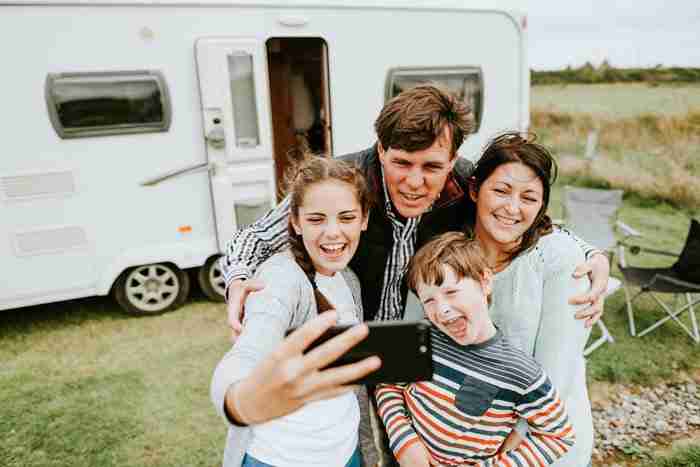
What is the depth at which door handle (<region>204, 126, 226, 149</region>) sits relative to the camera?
4.54 meters

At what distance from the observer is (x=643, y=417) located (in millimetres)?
3295

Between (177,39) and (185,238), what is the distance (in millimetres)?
1850

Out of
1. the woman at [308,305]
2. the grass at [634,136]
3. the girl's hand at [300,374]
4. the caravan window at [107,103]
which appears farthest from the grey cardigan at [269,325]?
the grass at [634,136]

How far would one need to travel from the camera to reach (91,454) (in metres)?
3.00

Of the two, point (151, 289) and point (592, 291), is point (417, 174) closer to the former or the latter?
point (592, 291)

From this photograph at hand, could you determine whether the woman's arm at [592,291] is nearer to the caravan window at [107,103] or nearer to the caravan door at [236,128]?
the caravan door at [236,128]

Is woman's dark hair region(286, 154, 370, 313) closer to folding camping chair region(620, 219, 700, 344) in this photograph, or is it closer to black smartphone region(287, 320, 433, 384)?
black smartphone region(287, 320, 433, 384)

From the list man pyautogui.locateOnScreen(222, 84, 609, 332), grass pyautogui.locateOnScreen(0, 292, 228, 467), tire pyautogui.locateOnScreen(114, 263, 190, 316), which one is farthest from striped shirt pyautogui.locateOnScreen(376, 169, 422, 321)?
tire pyautogui.locateOnScreen(114, 263, 190, 316)

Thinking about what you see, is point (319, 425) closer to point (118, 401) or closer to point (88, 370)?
point (118, 401)

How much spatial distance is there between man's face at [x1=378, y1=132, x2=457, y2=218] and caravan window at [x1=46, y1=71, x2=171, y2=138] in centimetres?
331

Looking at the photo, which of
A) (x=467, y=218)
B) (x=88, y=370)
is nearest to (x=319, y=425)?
(x=467, y=218)

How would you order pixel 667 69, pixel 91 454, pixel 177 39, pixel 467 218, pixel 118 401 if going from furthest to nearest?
pixel 667 69 → pixel 177 39 → pixel 118 401 → pixel 91 454 → pixel 467 218

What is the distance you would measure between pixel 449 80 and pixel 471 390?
4.48m

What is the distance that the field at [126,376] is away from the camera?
10.00ft
